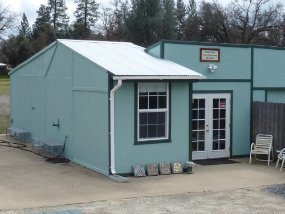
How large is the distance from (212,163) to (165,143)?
2.19m

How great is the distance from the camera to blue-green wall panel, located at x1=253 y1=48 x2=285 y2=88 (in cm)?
1577

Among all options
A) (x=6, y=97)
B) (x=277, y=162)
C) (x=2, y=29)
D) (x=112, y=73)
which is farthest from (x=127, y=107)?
(x=2, y=29)

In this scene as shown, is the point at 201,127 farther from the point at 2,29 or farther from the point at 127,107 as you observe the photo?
the point at 2,29

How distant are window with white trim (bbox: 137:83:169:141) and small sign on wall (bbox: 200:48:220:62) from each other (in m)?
2.44

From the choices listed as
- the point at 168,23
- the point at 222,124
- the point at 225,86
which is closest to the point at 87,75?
the point at 225,86

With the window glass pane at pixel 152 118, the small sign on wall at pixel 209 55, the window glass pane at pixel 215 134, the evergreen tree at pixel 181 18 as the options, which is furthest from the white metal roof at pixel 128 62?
the evergreen tree at pixel 181 18

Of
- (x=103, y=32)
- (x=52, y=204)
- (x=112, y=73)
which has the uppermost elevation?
(x=103, y=32)

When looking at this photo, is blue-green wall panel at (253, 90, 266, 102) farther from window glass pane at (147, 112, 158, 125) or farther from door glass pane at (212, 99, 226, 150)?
window glass pane at (147, 112, 158, 125)

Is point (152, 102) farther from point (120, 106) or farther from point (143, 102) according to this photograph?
point (120, 106)

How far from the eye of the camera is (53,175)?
1218cm

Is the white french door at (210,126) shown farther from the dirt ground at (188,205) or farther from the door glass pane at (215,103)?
the dirt ground at (188,205)

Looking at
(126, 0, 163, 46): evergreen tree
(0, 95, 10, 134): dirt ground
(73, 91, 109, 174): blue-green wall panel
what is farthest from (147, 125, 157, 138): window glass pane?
(126, 0, 163, 46): evergreen tree

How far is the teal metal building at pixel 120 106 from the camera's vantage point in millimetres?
12195

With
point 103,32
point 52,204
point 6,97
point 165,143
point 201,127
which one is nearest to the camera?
point 52,204
